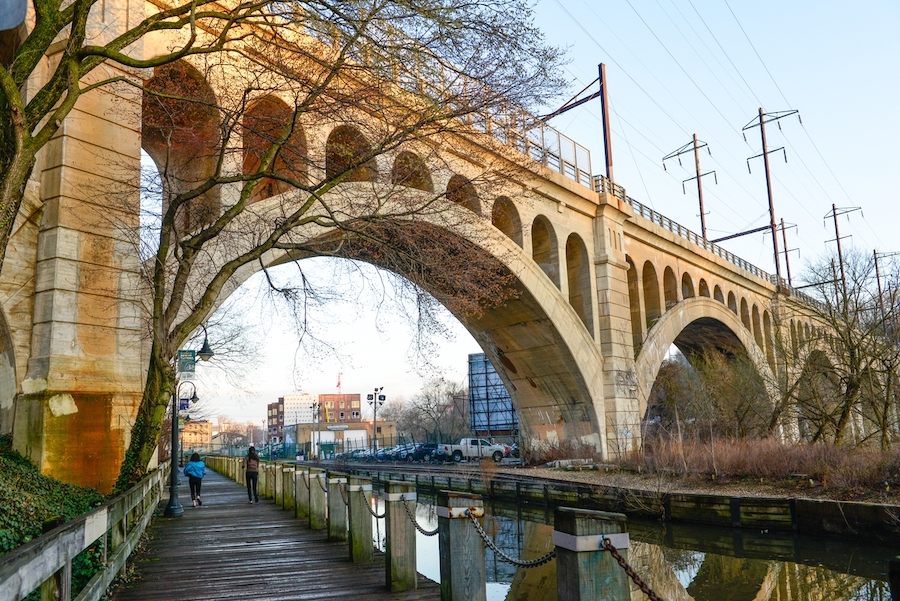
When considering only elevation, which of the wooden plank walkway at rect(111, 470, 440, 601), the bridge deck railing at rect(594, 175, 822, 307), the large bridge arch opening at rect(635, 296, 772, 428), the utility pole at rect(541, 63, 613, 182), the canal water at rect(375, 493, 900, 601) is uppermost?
the utility pole at rect(541, 63, 613, 182)

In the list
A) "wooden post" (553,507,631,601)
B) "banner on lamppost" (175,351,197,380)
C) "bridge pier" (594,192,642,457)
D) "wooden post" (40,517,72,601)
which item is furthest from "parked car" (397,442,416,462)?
"wooden post" (553,507,631,601)

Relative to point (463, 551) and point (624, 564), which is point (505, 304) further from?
point (624, 564)

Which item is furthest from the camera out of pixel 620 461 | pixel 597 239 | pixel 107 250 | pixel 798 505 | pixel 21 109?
pixel 597 239

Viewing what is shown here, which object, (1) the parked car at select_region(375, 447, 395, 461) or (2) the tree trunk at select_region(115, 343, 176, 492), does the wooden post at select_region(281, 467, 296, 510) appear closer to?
(2) the tree trunk at select_region(115, 343, 176, 492)

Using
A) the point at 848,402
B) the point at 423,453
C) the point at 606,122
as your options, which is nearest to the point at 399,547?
the point at 848,402

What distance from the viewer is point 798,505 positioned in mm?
14594

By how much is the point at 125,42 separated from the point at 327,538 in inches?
266

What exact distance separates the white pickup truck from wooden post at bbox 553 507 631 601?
39935mm

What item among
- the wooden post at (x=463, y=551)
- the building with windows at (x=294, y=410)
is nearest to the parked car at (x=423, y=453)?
the wooden post at (x=463, y=551)

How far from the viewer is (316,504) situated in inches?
460

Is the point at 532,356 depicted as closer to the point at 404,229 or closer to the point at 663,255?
the point at 663,255

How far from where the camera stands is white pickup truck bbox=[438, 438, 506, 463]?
4369 cm

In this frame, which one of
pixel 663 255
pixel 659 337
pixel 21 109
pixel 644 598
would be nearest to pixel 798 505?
pixel 644 598

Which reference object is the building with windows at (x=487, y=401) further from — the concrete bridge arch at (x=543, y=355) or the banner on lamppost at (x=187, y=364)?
the banner on lamppost at (x=187, y=364)
